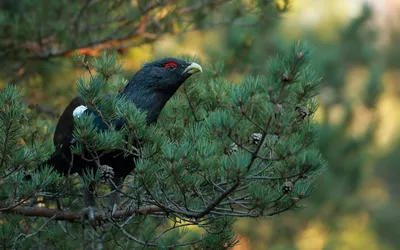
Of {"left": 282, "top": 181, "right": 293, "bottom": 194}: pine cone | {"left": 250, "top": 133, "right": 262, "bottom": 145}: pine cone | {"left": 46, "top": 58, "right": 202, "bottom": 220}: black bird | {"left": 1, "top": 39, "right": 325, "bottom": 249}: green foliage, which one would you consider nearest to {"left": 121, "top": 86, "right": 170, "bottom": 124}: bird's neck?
{"left": 46, "top": 58, "right": 202, "bottom": 220}: black bird

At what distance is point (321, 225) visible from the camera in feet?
34.1

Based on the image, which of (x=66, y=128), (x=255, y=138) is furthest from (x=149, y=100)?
(x=255, y=138)

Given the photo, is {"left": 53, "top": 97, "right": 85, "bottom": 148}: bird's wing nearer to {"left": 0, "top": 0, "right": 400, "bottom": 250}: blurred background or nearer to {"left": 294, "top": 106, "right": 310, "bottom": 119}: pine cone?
{"left": 0, "top": 0, "right": 400, "bottom": 250}: blurred background

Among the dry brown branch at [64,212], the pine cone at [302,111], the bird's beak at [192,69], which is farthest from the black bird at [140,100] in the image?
the pine cone at [302,111]

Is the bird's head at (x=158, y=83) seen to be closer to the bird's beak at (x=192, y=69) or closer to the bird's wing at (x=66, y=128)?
the bird's beak at (x=192, y=69)

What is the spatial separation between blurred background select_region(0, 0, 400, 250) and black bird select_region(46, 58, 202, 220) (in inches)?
11.2

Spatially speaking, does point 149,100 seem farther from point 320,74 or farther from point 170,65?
point 320,74

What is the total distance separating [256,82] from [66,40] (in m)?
3.16

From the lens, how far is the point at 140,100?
3877 mm

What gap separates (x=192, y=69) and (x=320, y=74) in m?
4.75

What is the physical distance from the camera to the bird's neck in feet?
12.5

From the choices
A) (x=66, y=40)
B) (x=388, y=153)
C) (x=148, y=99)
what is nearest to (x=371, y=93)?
(x=66, y=40)

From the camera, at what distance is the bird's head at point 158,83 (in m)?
3.86

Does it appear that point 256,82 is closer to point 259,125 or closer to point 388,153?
point 259,125
